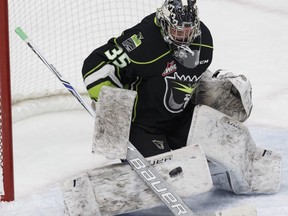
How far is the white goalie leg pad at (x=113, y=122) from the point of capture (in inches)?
117

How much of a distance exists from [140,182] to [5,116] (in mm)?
527

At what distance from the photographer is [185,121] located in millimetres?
3338

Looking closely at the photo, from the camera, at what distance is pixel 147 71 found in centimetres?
314

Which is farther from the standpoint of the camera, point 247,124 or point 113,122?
point 247,124

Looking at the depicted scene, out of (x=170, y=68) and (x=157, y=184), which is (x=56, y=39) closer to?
(x=170, y=68)

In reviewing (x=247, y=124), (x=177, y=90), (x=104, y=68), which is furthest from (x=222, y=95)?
(x=247, y=124)

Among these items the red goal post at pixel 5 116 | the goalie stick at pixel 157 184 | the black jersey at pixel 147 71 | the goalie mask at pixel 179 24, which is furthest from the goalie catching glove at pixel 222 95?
the red goal post at pixel 5 116

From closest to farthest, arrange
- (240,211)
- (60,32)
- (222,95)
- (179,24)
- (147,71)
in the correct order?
(240,211) → (179,24) → (147,71) → (222,95) → (60,32)

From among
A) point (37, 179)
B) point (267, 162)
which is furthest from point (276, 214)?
point (37, 179)

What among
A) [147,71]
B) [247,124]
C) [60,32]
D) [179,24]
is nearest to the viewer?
[179,24]

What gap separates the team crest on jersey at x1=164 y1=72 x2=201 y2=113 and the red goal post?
0.51 metres

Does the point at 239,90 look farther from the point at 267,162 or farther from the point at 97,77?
the point at 97,77

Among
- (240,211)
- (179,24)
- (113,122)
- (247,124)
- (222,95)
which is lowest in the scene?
(247,124)

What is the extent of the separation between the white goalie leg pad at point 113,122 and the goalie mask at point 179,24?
221 millimetres
